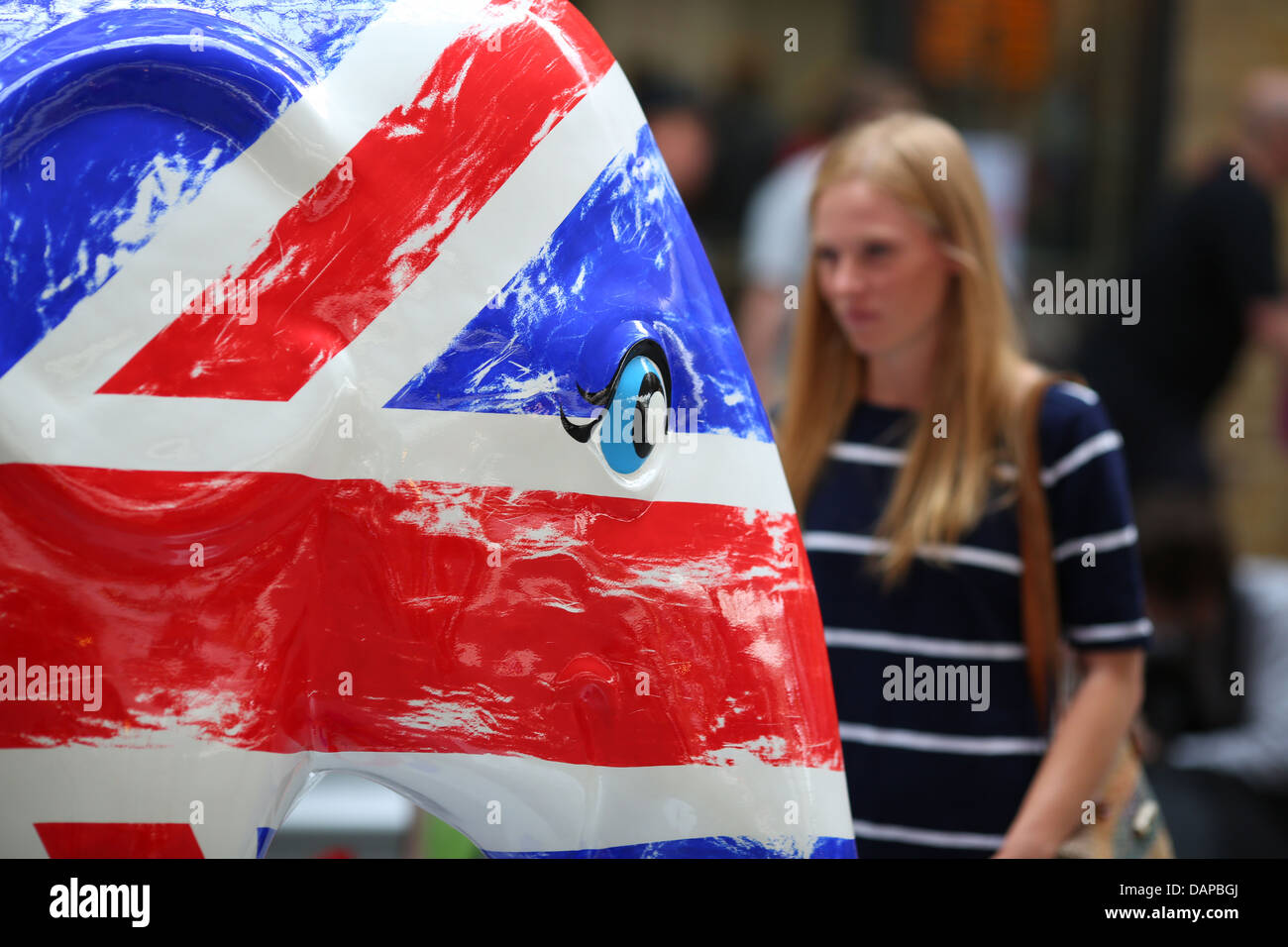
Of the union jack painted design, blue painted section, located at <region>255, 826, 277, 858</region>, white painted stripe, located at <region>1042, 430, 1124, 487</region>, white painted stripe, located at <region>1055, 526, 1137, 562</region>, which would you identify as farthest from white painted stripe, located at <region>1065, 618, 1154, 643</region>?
blue painted section, located at <region>255, 826, 277, 858</region>

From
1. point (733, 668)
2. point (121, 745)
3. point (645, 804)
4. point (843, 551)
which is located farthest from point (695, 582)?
point (843, 551)

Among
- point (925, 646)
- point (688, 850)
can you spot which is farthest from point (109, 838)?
point (925, 646)

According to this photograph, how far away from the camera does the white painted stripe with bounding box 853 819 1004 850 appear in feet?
6.62

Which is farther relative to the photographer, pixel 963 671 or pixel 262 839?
pixel 963 671

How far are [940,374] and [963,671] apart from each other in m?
0.44

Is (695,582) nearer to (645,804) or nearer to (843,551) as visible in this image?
(645,804)

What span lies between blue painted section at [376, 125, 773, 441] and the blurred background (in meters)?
2.65

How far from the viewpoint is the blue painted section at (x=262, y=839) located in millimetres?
1217

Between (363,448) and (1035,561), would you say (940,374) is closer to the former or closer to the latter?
(1035,561)

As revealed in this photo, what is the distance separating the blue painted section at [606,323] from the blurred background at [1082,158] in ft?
8.69

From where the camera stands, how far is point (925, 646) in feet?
6.70

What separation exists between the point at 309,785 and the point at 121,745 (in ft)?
0.65

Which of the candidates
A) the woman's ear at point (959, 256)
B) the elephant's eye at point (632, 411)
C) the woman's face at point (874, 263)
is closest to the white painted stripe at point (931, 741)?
the woman's face at point (874, 263)

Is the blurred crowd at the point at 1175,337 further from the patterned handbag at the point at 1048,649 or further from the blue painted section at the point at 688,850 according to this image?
the blue painted section at the point at 688,850
